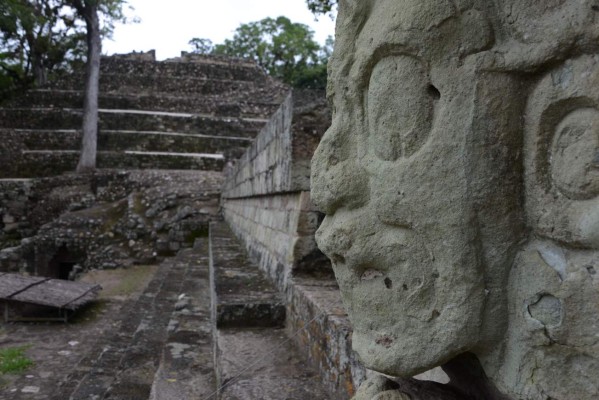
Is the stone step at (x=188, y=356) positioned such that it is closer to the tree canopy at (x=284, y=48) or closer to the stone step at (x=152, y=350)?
the stone step at (x=152, y=350)

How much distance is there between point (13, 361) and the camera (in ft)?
18.7

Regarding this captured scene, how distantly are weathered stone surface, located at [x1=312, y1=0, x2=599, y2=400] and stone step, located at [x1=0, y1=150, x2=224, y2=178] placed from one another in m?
18.9

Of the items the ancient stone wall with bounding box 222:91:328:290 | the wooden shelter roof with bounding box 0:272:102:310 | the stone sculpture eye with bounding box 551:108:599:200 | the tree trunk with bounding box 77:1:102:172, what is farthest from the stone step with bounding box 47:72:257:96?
the stone sculpture eye with bounding box 551:108:599:200

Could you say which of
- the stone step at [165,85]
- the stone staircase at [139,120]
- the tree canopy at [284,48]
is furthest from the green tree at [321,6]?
the tree canopy at [284,48]


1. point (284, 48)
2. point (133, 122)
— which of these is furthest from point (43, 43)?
point (284, 48)

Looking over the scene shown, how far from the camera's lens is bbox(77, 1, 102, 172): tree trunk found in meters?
20.3

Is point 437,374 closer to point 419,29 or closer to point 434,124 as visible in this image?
point 434,124

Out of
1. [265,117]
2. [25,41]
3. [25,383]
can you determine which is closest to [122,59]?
[25,41]

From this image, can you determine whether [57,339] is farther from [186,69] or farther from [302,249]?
[186,69]

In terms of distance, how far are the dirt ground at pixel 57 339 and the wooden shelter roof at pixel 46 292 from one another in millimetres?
282

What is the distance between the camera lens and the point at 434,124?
3.20 feet

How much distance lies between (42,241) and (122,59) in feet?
53.3

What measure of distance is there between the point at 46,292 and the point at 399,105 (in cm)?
823

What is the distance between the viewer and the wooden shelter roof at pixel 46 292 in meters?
7.61
